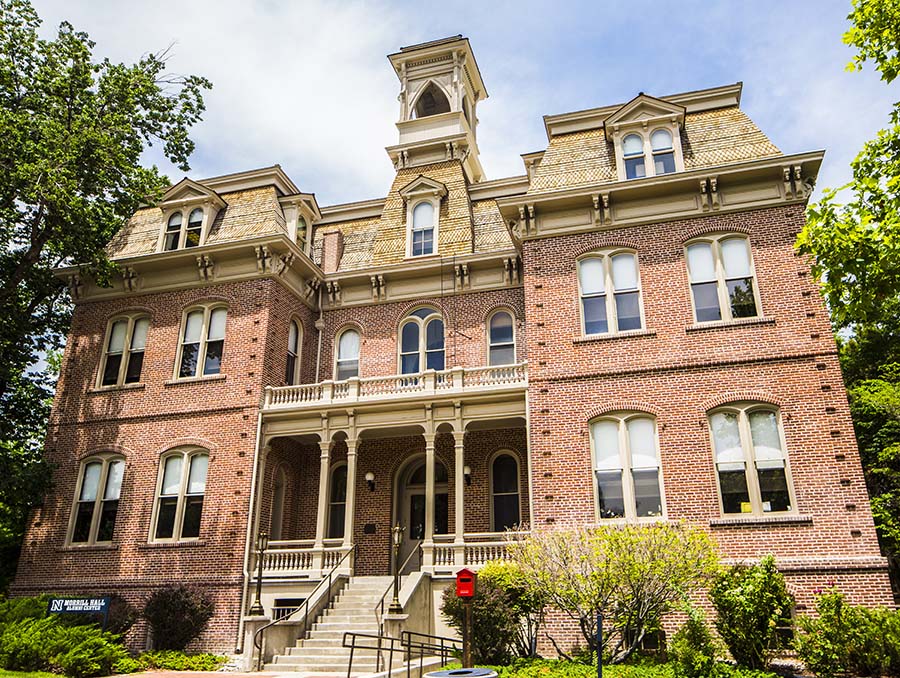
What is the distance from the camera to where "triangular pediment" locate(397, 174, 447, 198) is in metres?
23.8

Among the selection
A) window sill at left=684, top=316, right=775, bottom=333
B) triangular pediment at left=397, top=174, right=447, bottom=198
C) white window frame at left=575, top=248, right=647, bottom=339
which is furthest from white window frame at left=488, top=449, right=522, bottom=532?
triangular pediment at left=397, top=174, right=447, bottom=198

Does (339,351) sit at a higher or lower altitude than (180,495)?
higher

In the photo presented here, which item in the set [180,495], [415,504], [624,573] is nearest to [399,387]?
[415,504]

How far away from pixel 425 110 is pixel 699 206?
46.0 ft

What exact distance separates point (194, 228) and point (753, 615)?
1928 cm

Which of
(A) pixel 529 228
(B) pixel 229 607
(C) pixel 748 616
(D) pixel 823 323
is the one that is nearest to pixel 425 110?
(A) pixel 529 228

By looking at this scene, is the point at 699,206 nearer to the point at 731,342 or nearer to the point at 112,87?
the point at 731,342

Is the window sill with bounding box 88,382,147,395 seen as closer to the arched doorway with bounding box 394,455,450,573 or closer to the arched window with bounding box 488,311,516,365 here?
the arched doorway with bounding box 394,455,450,573

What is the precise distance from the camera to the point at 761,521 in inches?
595

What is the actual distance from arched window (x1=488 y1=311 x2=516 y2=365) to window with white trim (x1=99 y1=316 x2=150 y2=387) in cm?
1082

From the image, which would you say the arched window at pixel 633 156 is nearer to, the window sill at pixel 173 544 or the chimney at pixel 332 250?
the chimney at pixel 332 250

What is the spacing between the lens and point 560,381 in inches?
696

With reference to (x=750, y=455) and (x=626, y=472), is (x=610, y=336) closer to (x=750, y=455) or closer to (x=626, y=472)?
(x=626, y=472)

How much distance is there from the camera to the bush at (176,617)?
1745cm
